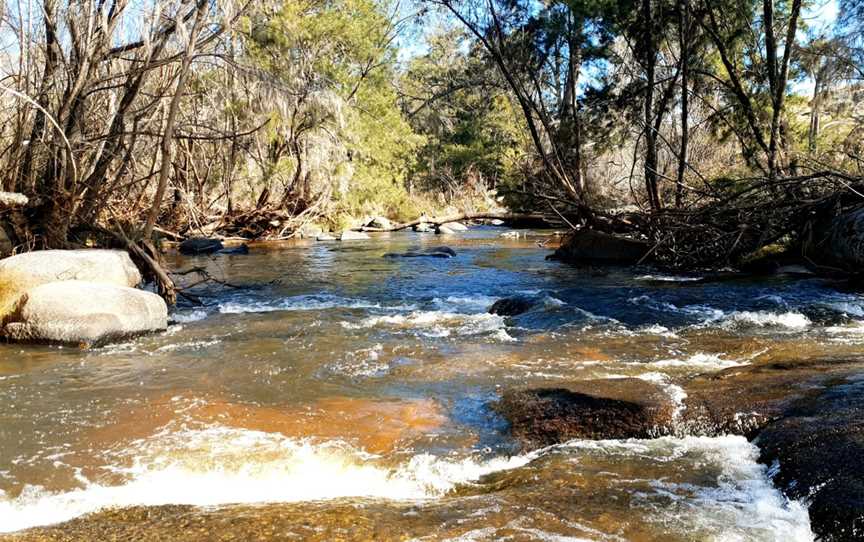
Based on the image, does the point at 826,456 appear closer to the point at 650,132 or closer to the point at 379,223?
the point at 650,132

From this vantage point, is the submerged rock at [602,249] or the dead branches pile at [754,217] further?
the submerged rock at [602,249]

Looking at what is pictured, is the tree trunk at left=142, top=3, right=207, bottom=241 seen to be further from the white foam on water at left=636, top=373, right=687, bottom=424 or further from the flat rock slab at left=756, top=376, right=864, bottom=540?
the flat rock slab at left=756, top=376, right=864, bottom=540

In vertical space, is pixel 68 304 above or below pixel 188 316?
above

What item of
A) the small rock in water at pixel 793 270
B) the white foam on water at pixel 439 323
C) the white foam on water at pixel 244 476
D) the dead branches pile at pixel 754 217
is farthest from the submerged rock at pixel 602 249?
the white foam on water at pixel 244 476

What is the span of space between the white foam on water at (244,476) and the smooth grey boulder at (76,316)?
3530 millimetres

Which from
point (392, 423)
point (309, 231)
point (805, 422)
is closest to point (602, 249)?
point (392, 423)

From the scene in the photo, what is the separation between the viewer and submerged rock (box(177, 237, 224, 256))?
18781 millimetres

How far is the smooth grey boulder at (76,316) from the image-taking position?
7582mm

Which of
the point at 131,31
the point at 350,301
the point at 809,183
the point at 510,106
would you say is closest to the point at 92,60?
the point at 131,31

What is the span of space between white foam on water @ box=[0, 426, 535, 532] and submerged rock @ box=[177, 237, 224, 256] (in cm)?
1485

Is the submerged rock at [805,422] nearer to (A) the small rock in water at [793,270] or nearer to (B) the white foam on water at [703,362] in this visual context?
(B) the white foam on water at [703,362]

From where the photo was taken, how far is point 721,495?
355 centimetres

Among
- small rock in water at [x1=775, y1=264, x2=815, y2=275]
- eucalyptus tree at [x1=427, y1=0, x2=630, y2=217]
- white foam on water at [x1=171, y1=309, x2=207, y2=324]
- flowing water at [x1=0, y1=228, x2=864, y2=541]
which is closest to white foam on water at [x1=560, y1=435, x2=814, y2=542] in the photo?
flowing water at [x1=0, y1=228, x2=864, y2=541]

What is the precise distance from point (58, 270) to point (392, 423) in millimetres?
5709
